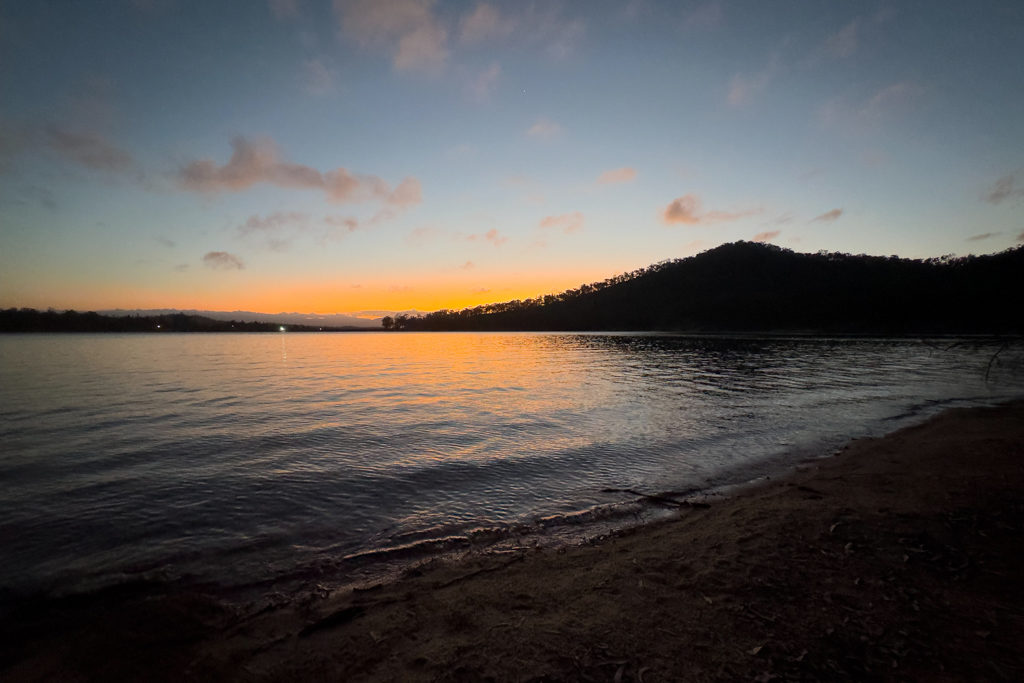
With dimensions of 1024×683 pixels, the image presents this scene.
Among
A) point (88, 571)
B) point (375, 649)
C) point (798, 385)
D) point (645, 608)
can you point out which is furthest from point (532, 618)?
point (798, 385)

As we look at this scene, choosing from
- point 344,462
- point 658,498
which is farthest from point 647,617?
point 344,462

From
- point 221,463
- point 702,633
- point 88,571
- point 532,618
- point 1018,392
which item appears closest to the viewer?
point 702,633

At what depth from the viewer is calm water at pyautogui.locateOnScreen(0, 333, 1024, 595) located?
7949 mm

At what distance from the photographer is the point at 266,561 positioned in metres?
7.48

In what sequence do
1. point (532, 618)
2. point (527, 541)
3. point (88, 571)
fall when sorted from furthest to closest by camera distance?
point (527, 541) → point (88, 571) → point (532, 618)

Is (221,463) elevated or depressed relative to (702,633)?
depressed

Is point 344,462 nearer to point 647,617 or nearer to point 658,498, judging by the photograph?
point 658,498

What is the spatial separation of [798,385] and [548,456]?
25966mm

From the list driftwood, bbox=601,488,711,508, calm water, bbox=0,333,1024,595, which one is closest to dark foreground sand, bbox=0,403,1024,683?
calm water, bbox=0,333,1024,595

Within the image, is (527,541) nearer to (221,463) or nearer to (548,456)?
(548,456)

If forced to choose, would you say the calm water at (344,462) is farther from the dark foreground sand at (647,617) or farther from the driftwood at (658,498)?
the dark foreground sand at (647,617)

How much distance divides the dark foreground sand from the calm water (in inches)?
52.7

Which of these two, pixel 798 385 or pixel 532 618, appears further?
pixel 798 385

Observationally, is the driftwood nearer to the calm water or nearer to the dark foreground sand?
the calm water
